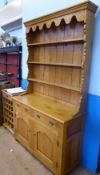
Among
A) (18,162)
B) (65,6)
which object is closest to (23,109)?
(18,162)

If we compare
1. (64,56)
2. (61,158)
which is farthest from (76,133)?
(64,56)

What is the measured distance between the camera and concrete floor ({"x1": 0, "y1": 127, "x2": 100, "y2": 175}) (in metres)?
1.91

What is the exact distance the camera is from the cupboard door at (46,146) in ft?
5.83

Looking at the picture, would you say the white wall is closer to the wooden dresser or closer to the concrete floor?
the wooden dresser

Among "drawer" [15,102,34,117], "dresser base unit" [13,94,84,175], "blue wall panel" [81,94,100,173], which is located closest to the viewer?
"dresser base unit" [13,94,84,175]

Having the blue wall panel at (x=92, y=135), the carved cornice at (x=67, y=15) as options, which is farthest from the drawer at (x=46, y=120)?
the carved cornice at (x=67, y=15)

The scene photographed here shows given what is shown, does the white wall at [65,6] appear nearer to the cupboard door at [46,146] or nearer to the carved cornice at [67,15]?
the carved cornice at [67,15]

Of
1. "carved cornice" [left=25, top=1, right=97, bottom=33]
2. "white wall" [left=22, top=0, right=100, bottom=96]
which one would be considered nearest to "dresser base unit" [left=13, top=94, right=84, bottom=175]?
"white wall" [left=22, top=0, right=100, bottom=96]

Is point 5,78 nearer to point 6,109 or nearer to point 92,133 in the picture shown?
point 6,109

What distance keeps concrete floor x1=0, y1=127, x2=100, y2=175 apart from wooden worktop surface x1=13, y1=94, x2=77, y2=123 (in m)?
0.78

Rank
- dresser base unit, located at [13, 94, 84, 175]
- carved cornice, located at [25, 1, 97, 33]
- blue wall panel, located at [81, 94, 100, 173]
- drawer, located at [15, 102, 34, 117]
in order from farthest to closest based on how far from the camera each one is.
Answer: drawer, located at [15, 102, 34, 117], blue wall panel, located at [81, 94, 100, 173], dresser base unit, located at [13, 94, 84, 175], carved cornice, located at [25, 1, 97, 33]

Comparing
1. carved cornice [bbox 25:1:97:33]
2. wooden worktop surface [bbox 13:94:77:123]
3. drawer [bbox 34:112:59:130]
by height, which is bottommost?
drawer [bbox 34:112:59:130]

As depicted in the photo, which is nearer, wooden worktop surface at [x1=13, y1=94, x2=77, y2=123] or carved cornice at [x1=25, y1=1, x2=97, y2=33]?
carved cornice at [x1=25, y1=1, x2=97, y2=33]

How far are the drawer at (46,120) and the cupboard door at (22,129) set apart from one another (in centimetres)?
28
